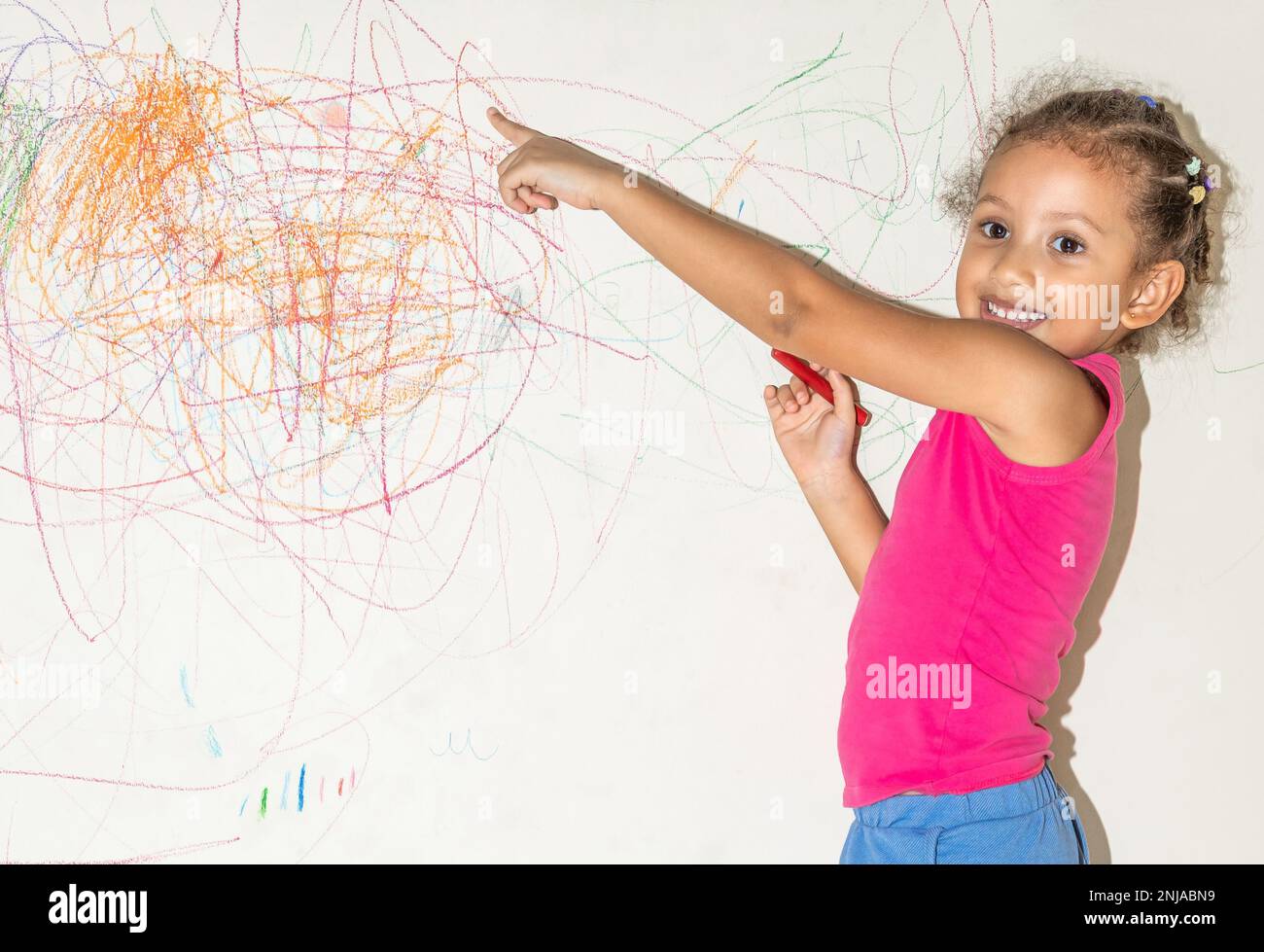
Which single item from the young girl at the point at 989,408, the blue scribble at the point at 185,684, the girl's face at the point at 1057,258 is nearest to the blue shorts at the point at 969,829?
the young girl at the point at 989,408

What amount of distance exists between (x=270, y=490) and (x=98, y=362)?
194 millimetres

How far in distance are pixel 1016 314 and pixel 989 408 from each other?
0.15m

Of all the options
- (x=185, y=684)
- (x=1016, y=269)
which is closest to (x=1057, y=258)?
(x=1016, y=269)

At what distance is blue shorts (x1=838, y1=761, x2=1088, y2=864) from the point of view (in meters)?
0.84

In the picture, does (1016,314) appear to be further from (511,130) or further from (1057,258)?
(511,130)

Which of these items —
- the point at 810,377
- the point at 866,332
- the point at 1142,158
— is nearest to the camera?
the point at 866,332

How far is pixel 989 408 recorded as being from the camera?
784mm

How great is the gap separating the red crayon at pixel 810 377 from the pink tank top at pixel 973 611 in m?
0.17

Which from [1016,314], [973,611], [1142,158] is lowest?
[973,611]

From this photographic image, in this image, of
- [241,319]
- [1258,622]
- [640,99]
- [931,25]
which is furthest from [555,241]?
[1258,622]

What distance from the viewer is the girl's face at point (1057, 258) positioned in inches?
34.1

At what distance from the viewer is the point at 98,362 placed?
1.04 metres

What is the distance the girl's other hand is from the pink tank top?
0.16m

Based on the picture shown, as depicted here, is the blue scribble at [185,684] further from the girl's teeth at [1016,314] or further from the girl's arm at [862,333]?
the girl's teeth at [1016,314]
